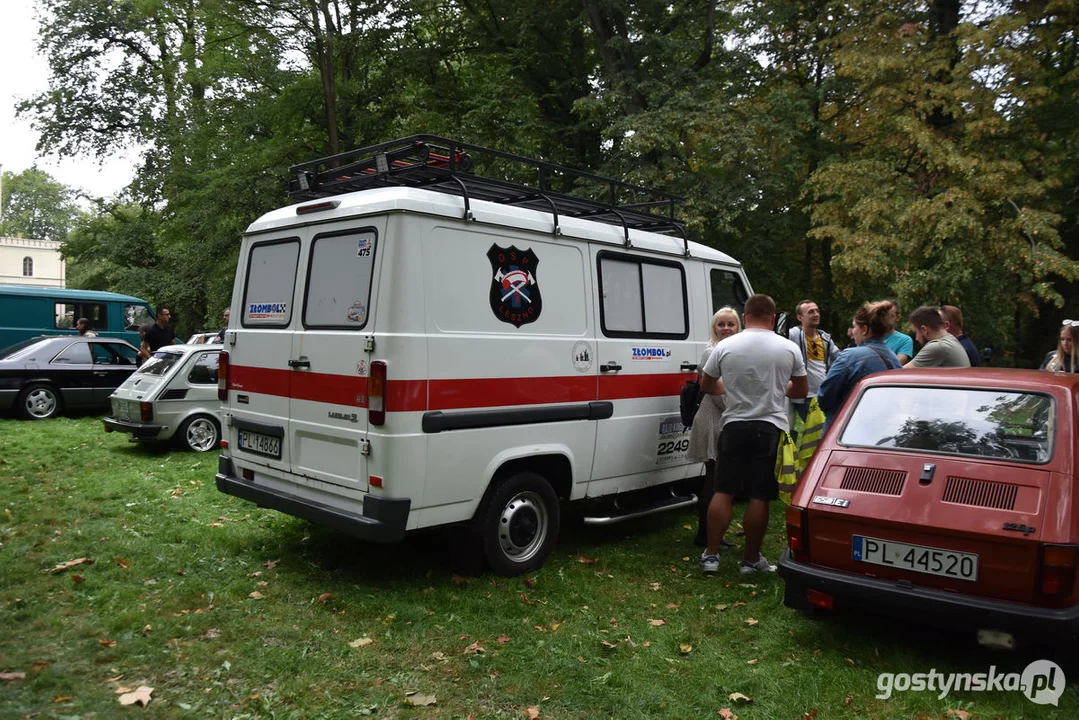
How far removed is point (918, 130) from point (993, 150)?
5.35ft

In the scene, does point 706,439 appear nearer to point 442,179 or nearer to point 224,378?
point 442,179

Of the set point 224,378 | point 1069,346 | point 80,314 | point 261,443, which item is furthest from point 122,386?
point 1069,346

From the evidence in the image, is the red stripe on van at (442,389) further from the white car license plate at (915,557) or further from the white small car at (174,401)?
the white small car at (174,401)

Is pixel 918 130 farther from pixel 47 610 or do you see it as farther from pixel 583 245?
pixel 47 610

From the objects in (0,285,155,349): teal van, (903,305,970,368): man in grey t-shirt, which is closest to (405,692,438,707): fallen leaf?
(903,305,970,368): man in grey t-shirt

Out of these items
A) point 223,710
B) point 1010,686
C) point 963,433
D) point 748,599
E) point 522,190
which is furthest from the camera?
point 522,190

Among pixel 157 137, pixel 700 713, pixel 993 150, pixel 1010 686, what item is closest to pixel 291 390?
pixel 700 713

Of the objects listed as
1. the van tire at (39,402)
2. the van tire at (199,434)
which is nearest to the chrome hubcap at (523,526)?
the van tire at (199,434)

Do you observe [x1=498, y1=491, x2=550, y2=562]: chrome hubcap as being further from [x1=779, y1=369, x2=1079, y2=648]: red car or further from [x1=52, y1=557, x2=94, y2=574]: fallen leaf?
[x1=52, y1=557, x2=94, y2=574]: fallen leaf

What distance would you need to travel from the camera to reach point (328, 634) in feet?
14.6

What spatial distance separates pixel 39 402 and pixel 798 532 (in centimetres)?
1268

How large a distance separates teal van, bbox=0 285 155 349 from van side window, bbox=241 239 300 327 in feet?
42.6

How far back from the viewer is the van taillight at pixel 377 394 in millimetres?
4672

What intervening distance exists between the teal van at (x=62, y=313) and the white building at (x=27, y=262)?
2393 inches
